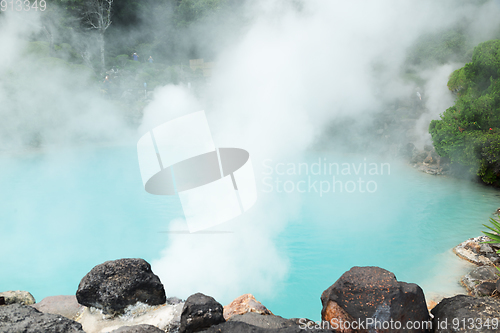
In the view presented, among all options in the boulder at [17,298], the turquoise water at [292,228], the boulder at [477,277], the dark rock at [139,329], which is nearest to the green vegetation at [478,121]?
the turquoise water at [292,228]

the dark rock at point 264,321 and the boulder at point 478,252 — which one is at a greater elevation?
the boulder at point 478,252

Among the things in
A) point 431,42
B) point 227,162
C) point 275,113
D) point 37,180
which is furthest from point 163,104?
point 431,42

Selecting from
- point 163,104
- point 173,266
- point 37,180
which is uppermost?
point 163,104

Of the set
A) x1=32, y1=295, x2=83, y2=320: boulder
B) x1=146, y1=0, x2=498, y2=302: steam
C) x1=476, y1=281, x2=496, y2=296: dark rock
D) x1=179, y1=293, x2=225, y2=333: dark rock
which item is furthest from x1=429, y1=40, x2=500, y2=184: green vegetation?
x1=32, y1=295, x2=83, y2=320: boulder

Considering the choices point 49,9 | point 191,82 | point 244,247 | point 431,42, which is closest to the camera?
point 244,247

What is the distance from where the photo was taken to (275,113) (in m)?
12.5

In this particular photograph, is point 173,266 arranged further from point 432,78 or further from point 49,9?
point 49,9

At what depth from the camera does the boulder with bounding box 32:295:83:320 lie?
3156 mm

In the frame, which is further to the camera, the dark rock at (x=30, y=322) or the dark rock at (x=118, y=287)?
the dark rock at (x=118, y=287)

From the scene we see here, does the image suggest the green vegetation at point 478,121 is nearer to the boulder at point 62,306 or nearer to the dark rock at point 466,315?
the dark rock at point 466,315

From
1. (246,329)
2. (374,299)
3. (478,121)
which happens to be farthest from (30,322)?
(478,121)

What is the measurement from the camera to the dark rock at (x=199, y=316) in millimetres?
2461

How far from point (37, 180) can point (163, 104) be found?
29.4ft

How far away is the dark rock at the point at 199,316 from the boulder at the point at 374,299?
0.89 m
